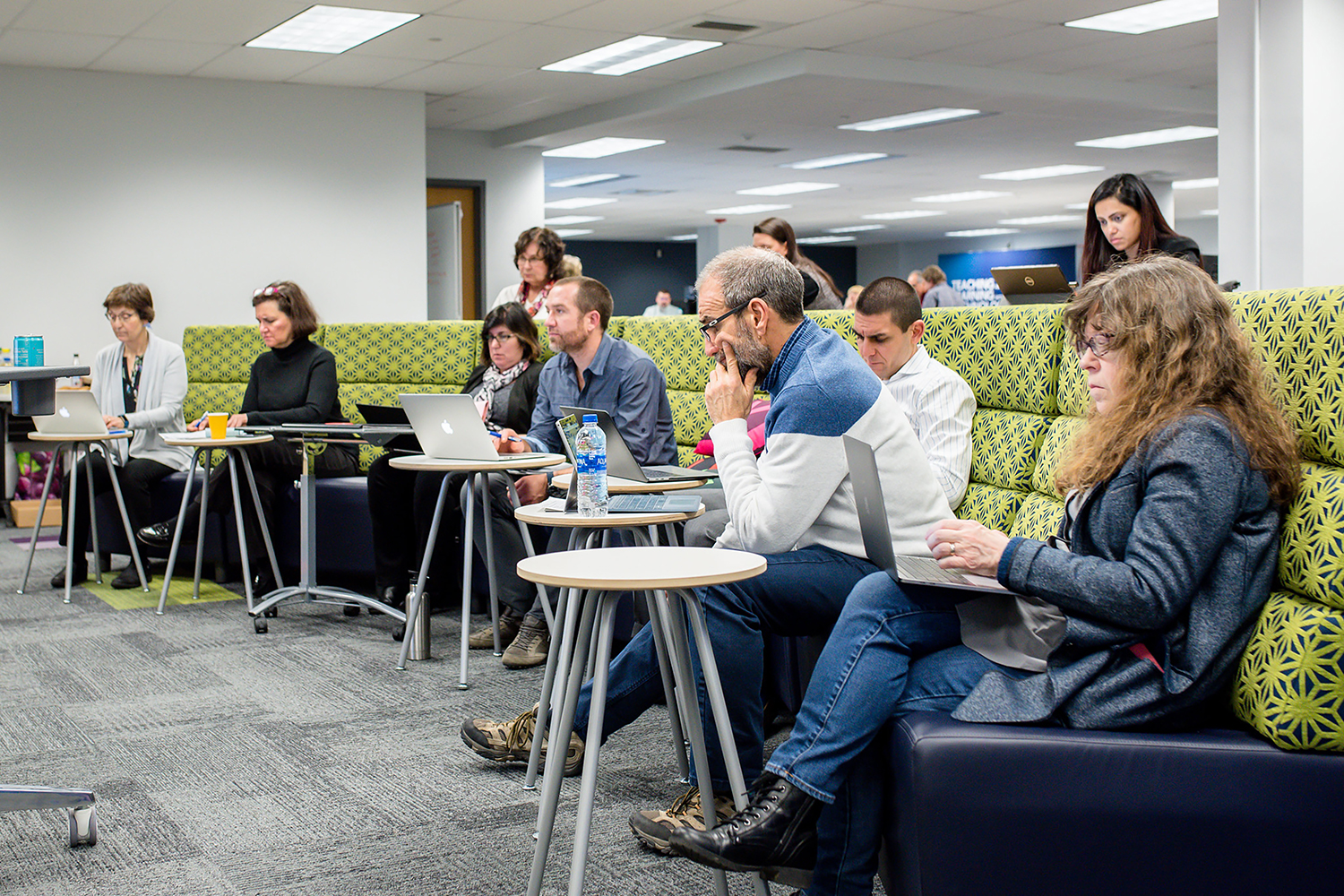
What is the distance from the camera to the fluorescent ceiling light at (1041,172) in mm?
12250

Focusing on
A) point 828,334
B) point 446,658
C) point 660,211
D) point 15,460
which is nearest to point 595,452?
point 828,334

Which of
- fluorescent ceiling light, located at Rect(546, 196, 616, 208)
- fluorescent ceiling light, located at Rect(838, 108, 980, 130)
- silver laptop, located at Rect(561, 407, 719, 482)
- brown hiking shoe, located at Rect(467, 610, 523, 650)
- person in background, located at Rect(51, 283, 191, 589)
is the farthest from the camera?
fluorescent ceiling light, located at Rect(546, 196, 616, 208)

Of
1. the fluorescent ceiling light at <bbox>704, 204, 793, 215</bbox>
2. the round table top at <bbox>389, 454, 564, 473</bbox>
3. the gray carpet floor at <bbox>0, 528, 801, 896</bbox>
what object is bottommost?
the gray carpet floor at <bbox>0, 528, 801, 896</bbox>

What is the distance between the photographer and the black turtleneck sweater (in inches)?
192

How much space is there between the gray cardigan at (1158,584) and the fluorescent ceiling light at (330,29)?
5892 millimetres

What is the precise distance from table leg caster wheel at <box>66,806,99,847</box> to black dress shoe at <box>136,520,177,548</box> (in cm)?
296

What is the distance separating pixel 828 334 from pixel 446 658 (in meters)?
2.03

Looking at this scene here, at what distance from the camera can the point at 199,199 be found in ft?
26.5

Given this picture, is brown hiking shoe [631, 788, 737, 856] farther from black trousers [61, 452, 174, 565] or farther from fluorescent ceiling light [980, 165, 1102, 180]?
fluorescent ceiling light [980, 165, 1102, 180]

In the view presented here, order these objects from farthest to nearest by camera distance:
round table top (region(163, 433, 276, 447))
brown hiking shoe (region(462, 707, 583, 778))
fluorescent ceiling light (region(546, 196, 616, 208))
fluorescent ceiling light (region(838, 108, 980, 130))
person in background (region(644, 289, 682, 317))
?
person in background (region(644, 289, 682, 317)) → fluorescent ceiling light (region(546, 196, 616, 208)) → fluorescent ceiling light (region(838, 108, 980, 130)) → round table top (region(163, 433, 276, 447)) → brown hiking shoe (region(462, 707, 583, 778))

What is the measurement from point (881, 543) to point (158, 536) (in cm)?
410

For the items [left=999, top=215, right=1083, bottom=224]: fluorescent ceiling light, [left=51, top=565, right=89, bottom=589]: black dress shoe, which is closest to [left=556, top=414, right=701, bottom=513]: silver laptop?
[left=51, top=565, right=89, bottom=589]: black dress shoe

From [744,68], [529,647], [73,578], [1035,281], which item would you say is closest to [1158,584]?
[529,647]

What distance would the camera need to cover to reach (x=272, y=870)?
2186 millimetres
